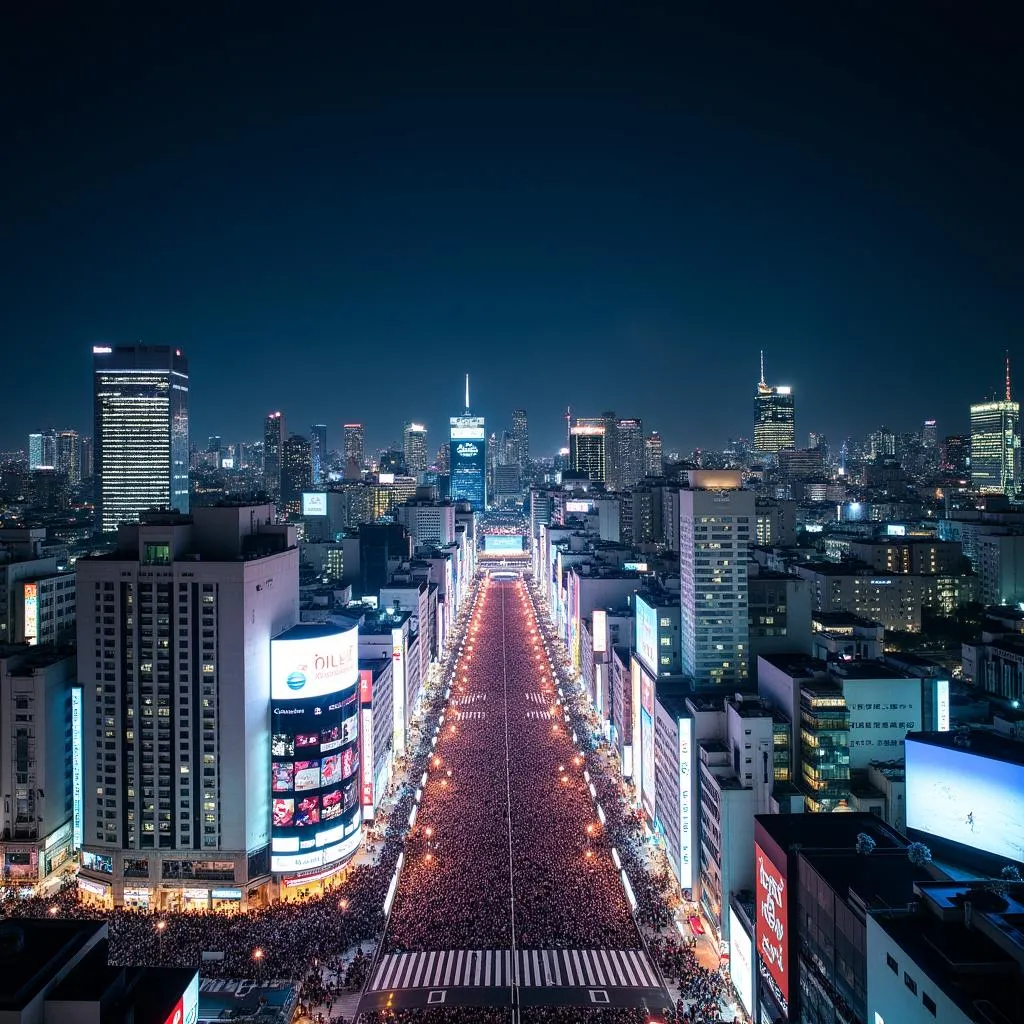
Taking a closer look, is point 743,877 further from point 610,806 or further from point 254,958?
point 254,958

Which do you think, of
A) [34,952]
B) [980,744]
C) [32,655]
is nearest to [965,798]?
[980,744]

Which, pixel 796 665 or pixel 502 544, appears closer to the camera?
pixel 796 665

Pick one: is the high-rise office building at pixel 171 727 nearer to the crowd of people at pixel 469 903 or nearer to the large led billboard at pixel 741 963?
the crowd of people at pixel 469 903

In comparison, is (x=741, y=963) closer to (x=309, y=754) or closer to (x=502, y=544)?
(x=309, y=754)

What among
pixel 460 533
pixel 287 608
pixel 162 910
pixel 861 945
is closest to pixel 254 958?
pixel 162 910

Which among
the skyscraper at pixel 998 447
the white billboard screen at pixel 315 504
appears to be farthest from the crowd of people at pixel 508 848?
the skyscraper at pixel 998 447

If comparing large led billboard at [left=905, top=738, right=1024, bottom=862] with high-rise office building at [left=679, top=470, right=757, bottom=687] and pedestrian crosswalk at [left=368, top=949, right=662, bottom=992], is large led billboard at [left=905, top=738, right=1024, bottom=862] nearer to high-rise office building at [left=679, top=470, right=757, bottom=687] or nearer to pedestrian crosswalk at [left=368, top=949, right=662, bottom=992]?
pedestrian crosswalk at [left=368, top=949, right=662, bottom=992]

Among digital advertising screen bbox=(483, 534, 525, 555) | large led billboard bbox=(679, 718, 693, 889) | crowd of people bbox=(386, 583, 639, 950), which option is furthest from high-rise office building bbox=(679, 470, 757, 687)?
digital advertising screen bbox=(483, 534, 525, 555)
